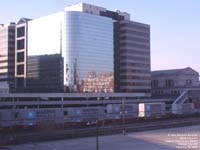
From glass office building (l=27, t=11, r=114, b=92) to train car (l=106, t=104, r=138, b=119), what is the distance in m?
62.7

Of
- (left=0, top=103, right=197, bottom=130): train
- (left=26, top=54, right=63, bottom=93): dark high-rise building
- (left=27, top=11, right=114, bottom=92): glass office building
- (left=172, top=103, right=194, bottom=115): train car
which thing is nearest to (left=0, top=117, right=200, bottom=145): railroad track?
(left=0, top=103, right=197, bottom=130): train

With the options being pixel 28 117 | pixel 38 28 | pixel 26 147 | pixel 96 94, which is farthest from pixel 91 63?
pixel 26 147

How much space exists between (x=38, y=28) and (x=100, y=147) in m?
137

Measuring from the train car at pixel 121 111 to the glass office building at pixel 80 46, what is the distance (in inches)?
2468

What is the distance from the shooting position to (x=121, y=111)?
344 ft

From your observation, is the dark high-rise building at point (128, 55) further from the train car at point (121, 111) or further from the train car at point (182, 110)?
the train car at point (121, 111)

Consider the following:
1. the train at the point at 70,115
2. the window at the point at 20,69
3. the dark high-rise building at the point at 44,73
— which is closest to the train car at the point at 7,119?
the train at the point at 70,115

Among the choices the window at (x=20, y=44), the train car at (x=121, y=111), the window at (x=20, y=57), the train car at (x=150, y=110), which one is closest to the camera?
the train car at (x=121, y=111)

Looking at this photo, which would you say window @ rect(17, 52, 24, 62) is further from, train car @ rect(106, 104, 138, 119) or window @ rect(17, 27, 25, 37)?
train car @ rect(106, 104, 138, 119)

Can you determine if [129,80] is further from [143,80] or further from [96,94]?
[96,94]

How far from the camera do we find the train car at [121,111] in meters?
104

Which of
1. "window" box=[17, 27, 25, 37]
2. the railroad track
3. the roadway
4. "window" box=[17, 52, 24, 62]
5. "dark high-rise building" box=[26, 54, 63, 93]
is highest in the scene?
"window" box=[17, 27, 25, 37]

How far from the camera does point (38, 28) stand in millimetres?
185875

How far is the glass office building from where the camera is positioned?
171125mm
